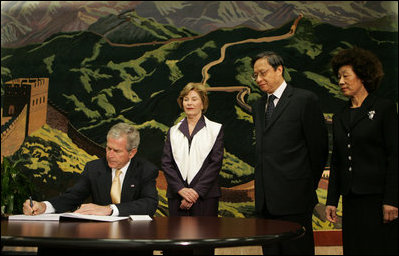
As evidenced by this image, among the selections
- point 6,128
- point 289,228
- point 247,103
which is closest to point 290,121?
point 289,228

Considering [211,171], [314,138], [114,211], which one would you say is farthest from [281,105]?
[114,211]

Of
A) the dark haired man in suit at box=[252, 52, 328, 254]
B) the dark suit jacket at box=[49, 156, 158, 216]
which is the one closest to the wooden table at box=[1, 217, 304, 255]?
the dark suit jacket at box=[49, 156, 158, 216]

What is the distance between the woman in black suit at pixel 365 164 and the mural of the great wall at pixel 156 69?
8.57 ft

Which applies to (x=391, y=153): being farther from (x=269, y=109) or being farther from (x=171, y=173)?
(x=171, y=173)

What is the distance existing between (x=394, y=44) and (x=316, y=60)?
2.76 feet

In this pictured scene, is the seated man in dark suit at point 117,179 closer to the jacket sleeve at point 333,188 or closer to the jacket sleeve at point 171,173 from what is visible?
the jacket sleeve at point 171,173

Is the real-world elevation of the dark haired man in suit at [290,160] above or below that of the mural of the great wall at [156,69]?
below

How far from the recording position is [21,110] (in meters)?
5.49

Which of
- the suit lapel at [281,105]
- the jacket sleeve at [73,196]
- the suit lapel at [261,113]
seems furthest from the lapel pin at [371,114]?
the jacket sleeve at [73,196]

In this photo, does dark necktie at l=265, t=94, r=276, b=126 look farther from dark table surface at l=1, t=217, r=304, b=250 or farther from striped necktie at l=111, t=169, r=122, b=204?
dark table surface at l=1, t=217, r=304, b=250

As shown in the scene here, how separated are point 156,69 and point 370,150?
3.36m

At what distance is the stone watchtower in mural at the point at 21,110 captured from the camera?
214 inches

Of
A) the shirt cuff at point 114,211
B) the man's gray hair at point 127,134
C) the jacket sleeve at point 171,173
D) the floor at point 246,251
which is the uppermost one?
the man's gray hair at point 127,134

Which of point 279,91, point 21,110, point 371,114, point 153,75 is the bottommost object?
point 371,114
